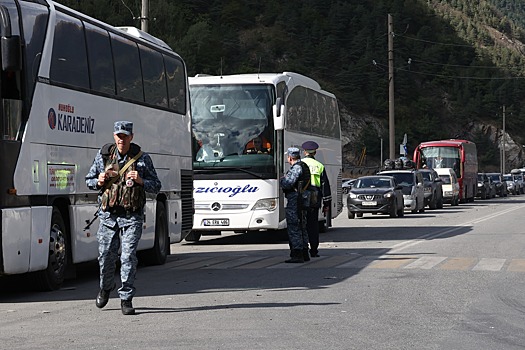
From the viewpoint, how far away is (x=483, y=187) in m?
76.0

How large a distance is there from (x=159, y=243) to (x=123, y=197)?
7521 millimetres

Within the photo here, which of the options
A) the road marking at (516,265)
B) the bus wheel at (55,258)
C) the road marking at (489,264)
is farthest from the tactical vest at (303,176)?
the bus wheel at (55,258)

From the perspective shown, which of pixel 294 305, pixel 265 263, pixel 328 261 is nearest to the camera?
pixel 294 305

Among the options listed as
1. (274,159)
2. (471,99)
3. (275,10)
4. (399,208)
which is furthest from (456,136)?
(274,159)

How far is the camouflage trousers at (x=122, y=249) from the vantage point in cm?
1144

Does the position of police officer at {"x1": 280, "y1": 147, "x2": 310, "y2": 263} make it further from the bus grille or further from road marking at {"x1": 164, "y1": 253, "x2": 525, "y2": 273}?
the bus grille

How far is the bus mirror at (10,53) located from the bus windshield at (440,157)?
56836mm

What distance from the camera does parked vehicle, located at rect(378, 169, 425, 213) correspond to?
45.0 metres

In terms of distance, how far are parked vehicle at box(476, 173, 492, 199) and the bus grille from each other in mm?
54893

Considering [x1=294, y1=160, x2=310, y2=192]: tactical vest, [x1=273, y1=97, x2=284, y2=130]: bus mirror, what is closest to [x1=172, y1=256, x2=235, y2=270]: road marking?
[x1=294, y1=160, x2=310, y2=192]: tactical vest

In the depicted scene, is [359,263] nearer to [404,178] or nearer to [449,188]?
[404,178]

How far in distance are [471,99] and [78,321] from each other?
383 feet

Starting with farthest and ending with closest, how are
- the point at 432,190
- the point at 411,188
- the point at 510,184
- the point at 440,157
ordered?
the point at 510,184 < the point at 440,157 < the point at 432,190 < the point at 411,188

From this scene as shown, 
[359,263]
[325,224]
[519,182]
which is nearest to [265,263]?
[359,263]
